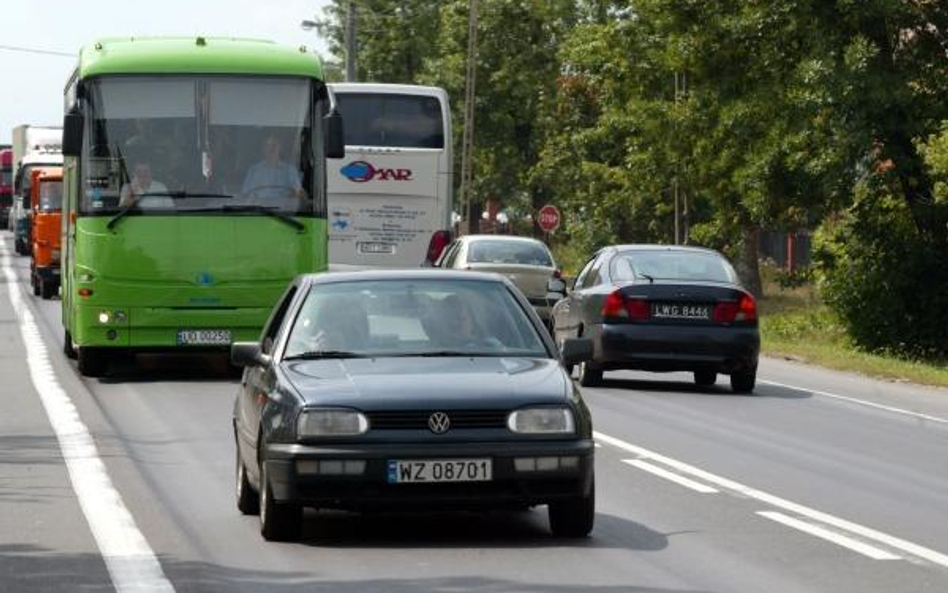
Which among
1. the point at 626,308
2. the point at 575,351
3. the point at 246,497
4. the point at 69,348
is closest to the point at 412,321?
the point at 575,351

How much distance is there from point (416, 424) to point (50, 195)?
40.3 m

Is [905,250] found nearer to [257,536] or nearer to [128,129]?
[128,129]

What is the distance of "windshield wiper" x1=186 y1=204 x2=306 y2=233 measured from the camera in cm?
2517

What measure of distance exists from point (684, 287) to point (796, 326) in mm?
→ 20286

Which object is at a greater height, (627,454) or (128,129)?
(128,129)

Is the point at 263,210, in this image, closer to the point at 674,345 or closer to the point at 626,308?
the point at 626,308

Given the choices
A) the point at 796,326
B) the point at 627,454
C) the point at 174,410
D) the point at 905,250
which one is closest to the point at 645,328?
the point at 174,410

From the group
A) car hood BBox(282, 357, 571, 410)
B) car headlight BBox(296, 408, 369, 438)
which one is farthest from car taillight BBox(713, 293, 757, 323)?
car headlight BBox(296, 408, 369, 438)

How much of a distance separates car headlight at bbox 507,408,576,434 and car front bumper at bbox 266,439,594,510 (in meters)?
0.07

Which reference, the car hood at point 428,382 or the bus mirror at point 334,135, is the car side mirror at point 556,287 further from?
the car hood at point 428,382

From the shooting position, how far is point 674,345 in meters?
24.5

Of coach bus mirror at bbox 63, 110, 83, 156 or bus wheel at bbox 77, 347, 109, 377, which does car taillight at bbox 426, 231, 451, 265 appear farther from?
coach bus mirror at bbox 63, 110, 83, 156

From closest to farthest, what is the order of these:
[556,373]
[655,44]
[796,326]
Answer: [556,373] < [796,326] < [655,44]

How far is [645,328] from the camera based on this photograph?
24547 mm
